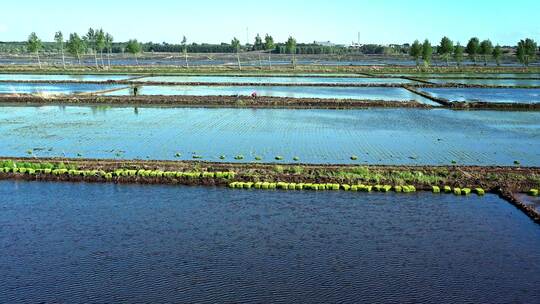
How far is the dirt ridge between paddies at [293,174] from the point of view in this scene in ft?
51.4

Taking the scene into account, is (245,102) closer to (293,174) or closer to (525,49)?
(293,174)

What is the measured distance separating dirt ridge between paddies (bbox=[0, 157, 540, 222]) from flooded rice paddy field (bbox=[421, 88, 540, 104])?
2197cm

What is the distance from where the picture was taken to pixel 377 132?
79.8ft

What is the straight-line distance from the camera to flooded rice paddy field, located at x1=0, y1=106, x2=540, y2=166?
19.5m

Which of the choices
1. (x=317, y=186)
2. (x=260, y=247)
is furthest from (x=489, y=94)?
(x=260, y=247)

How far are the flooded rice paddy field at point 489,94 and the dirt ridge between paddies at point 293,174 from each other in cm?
2197

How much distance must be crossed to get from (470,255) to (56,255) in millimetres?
9011

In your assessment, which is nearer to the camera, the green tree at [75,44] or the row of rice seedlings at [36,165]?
the row of rice seedlings at [36,165]

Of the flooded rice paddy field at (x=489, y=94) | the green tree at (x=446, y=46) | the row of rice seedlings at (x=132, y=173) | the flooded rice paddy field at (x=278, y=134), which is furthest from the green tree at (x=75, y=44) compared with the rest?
the row of rice seedlings at (x=132, y=173)

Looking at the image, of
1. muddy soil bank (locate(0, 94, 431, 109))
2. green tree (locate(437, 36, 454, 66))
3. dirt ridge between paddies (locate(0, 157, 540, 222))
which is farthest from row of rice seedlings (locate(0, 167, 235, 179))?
green tree (locate(437, 36, 454, 66))

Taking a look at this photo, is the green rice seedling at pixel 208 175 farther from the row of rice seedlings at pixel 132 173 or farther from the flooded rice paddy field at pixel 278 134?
the flooded rice paddy field at pixel 278 134

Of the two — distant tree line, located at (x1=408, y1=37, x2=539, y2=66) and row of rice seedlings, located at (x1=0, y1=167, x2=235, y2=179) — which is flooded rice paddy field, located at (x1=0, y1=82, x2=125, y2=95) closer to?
row of rice seedlings, located at (x1=0, y1=167, x2=235, y2=179)

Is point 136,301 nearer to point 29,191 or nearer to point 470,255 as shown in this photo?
point 470,255

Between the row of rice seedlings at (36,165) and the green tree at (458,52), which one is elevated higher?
the green tree at (458,52)
